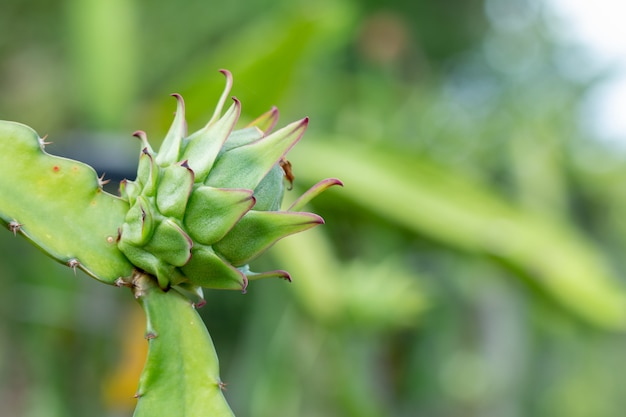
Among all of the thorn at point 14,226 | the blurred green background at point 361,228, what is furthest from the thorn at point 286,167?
the blurred green background at point 361,228

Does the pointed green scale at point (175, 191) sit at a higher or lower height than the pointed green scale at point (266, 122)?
lower

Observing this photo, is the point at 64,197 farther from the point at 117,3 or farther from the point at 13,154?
the point at 117,3

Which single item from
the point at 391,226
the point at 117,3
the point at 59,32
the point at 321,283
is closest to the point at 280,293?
the point at 391,226

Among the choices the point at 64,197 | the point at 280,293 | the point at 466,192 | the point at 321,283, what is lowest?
the point at 280,293

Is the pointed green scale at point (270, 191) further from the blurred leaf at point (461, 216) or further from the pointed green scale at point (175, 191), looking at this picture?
the blurred leaf at point (461, 216)

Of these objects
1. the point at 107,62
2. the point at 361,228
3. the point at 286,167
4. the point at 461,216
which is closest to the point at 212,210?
the point at 286,167

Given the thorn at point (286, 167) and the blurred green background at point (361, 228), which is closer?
the thorn at point (286, 167)

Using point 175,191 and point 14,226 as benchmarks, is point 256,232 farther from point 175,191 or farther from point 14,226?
point 14,226
